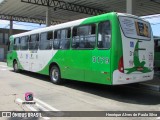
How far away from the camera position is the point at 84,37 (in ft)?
32.5

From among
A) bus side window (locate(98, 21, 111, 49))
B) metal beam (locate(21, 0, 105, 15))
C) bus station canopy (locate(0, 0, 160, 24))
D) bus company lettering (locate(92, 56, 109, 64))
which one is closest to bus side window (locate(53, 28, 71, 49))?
bus company lettering (locate(92, 56, 109, 64))

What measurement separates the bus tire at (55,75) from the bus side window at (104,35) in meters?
3.51

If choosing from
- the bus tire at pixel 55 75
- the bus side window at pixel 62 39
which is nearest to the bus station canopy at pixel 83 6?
the bus side window at pixel 62 39

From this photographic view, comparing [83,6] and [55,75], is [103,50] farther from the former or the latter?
[83,6]

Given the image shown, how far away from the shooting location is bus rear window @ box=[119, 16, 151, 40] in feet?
28.7

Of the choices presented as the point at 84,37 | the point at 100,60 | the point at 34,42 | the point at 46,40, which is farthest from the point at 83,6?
the point at 100,60

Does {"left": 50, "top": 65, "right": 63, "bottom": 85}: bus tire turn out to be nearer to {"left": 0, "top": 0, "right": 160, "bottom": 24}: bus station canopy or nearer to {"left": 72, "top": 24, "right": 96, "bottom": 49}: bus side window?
{"left": 72, "top": 24, "right": 96, "bottom": 49}: bus side window

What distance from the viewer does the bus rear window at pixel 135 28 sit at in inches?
344

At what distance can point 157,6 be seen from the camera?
25.7 metres

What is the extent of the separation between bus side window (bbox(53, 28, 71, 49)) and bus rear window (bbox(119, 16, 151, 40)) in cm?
297

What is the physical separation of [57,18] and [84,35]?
90.1 feet

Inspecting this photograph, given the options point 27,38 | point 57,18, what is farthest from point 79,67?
point 57,18

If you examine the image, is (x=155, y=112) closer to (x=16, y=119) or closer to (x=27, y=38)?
(x=16, y=119)

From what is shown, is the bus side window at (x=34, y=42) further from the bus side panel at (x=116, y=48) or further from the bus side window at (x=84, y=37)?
the bus side panel at (x=116, y=48)
